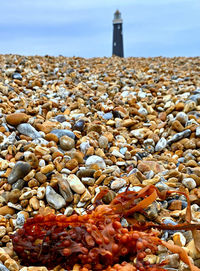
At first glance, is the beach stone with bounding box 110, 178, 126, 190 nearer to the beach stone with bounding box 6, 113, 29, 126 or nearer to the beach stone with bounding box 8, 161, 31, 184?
the beach stone with bounding box 8, 161, 31, 184

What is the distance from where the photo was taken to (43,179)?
7.72 feet

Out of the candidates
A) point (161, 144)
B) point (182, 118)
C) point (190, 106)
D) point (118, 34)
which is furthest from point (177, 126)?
point (118, 34)

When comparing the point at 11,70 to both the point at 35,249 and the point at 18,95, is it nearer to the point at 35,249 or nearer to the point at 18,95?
the point at 18,95

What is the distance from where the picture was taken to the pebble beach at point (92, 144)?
2168 millimetres

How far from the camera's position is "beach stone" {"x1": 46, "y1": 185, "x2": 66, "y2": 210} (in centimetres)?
217

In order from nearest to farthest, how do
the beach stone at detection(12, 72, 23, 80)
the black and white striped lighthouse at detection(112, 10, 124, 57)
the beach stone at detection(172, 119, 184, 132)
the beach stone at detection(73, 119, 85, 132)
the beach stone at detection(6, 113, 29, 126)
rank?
the beach stone at detection(6, 113, 29, 126)
the beach stone at detection(73, 119, 85, 132)
the beach stone at detection(172, 119, 184, 132)
the beach stone at detection(12, 72, 23, 80)
the black and white striped lighthouse at detection(112, 10, 124, 57)

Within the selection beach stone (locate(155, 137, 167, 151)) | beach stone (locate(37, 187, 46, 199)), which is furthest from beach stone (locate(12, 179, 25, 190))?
beach stone (locate(155, 137, 167, 151))

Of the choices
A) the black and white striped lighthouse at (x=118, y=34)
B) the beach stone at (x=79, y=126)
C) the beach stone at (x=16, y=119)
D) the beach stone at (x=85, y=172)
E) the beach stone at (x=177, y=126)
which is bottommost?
the beach stone at (x=85, y=172)

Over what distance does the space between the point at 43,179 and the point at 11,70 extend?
3227 mm

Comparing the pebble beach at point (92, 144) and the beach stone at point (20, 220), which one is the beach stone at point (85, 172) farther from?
the beach stone at point (20, 220)

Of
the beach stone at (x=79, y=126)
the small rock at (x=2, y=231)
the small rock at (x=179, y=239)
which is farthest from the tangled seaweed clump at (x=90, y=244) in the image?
the beach stone at (x=79, y=126)

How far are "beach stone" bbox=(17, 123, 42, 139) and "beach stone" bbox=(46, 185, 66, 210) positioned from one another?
85cm

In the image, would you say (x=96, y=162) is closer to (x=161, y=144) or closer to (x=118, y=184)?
(x=118, y=184)

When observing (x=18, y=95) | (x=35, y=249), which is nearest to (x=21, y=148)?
(x=35, y=249)
